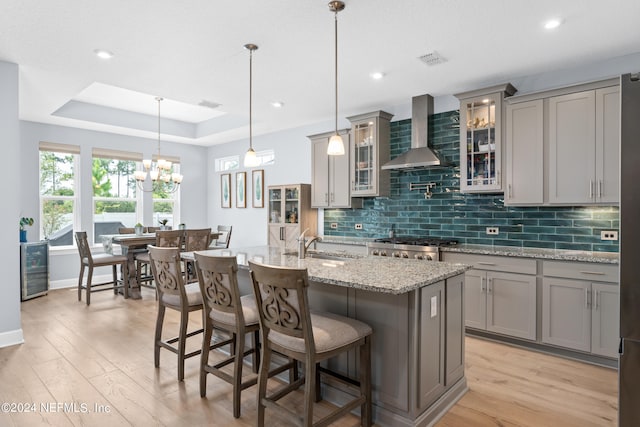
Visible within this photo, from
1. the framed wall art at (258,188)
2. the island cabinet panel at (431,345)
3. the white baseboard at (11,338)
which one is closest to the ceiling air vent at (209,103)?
the framed wall art at (258,188)

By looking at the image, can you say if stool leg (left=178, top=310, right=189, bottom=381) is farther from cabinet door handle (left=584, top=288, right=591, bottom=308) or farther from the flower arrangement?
the flower arrangement

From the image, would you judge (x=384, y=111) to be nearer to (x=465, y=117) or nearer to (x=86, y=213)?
(x=465, y=117)

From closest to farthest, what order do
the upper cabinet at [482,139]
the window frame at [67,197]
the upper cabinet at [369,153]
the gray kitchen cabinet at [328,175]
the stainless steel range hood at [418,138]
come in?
the upper cabinet at [482,139] → the stainless steel range hood at [418,138] → the upper cabinet at [369,153] → the gray kitchen cabinet at [328,175] → the window frame at [67,197]

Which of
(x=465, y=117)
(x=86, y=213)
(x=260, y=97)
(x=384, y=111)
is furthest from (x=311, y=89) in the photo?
(x=86, y=213)

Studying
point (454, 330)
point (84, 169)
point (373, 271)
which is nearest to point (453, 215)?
point (454, 330)

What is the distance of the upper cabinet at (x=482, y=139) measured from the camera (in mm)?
3912

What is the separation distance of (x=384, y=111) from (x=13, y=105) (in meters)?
4.15

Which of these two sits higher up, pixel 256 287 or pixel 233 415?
pixel 256 287

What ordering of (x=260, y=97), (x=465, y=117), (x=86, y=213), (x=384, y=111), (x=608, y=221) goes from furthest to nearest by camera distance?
(x=86, y=213), (x=384, y=111), (x=260, y=97), (x=465, y=117), (x=608, y=221)

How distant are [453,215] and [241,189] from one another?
4157 mm

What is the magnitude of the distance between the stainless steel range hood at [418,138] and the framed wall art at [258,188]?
283cm

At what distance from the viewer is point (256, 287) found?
2115 millimetres

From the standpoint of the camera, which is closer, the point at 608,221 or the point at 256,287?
the point at 256,287

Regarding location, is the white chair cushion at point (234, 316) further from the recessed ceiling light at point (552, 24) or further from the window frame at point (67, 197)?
the window frame at point (67, 197)
